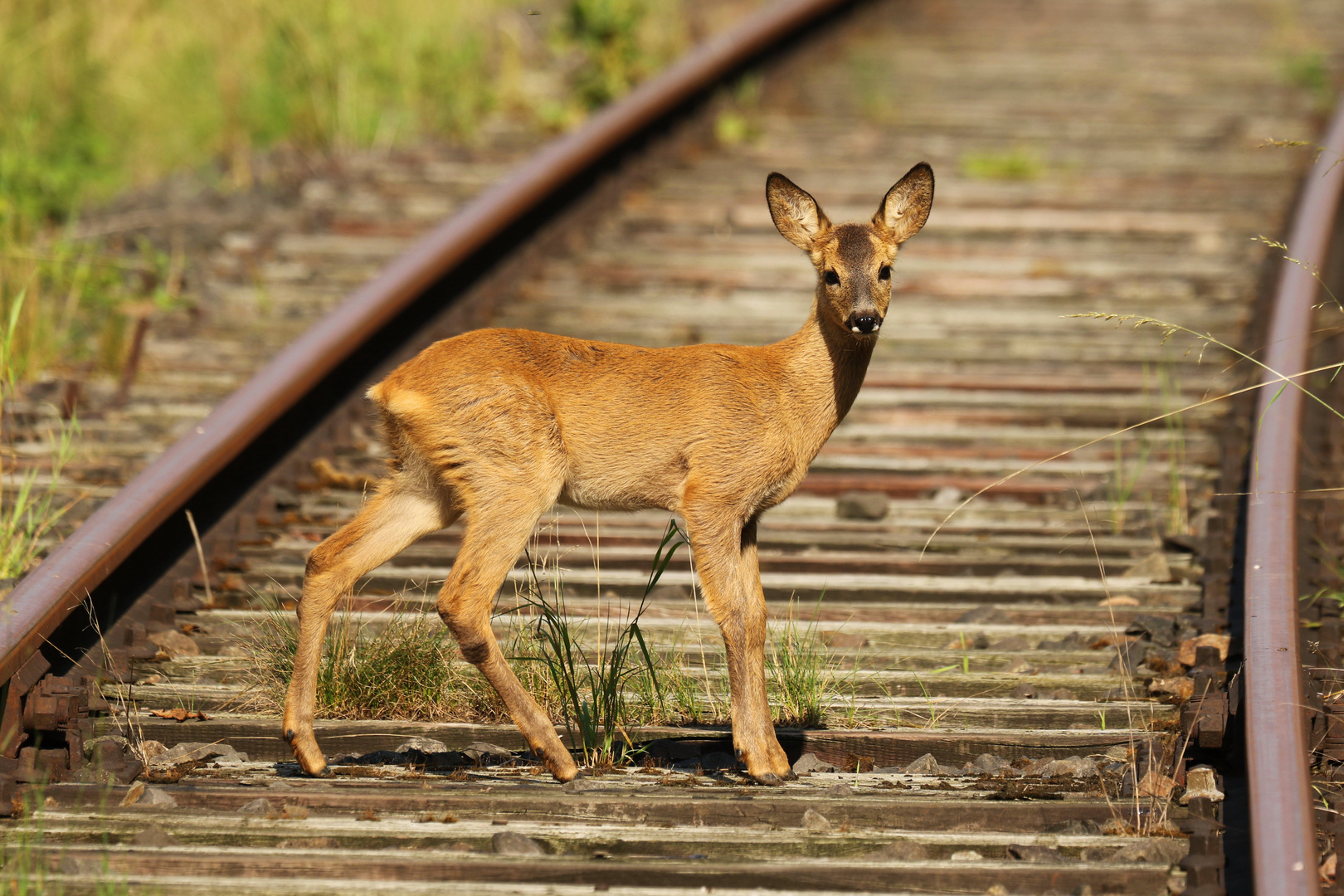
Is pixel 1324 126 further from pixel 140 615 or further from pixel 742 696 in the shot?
pixel 140 615

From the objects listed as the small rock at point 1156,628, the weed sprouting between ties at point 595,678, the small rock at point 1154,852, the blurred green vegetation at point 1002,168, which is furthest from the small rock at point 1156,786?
the blurred green vegetation at point 1002,168

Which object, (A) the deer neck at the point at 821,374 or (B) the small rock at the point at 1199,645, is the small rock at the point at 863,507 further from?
(B) the small rock at the point at 1199,645

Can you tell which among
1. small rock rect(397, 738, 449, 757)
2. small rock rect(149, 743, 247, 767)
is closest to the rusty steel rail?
small rock rect(149, 743, 247, 767)

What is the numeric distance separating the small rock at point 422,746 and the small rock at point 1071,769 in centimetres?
170

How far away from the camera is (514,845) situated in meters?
3.72

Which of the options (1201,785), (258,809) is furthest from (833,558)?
(258,809)

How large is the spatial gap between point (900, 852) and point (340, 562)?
1861mm

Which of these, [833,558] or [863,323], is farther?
[833,558]

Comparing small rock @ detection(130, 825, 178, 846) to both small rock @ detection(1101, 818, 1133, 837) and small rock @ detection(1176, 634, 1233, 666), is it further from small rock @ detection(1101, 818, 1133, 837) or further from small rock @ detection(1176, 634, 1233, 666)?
small rock @ detection(1176, 634, 1233, 666)

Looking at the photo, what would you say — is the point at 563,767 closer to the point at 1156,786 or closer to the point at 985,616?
the point at 1156,786

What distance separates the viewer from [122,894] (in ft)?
10.8

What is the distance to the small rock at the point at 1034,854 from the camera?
12.1ft

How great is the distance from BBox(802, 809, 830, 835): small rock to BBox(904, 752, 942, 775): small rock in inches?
19.8

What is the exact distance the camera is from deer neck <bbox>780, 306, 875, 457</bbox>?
4938 mm
